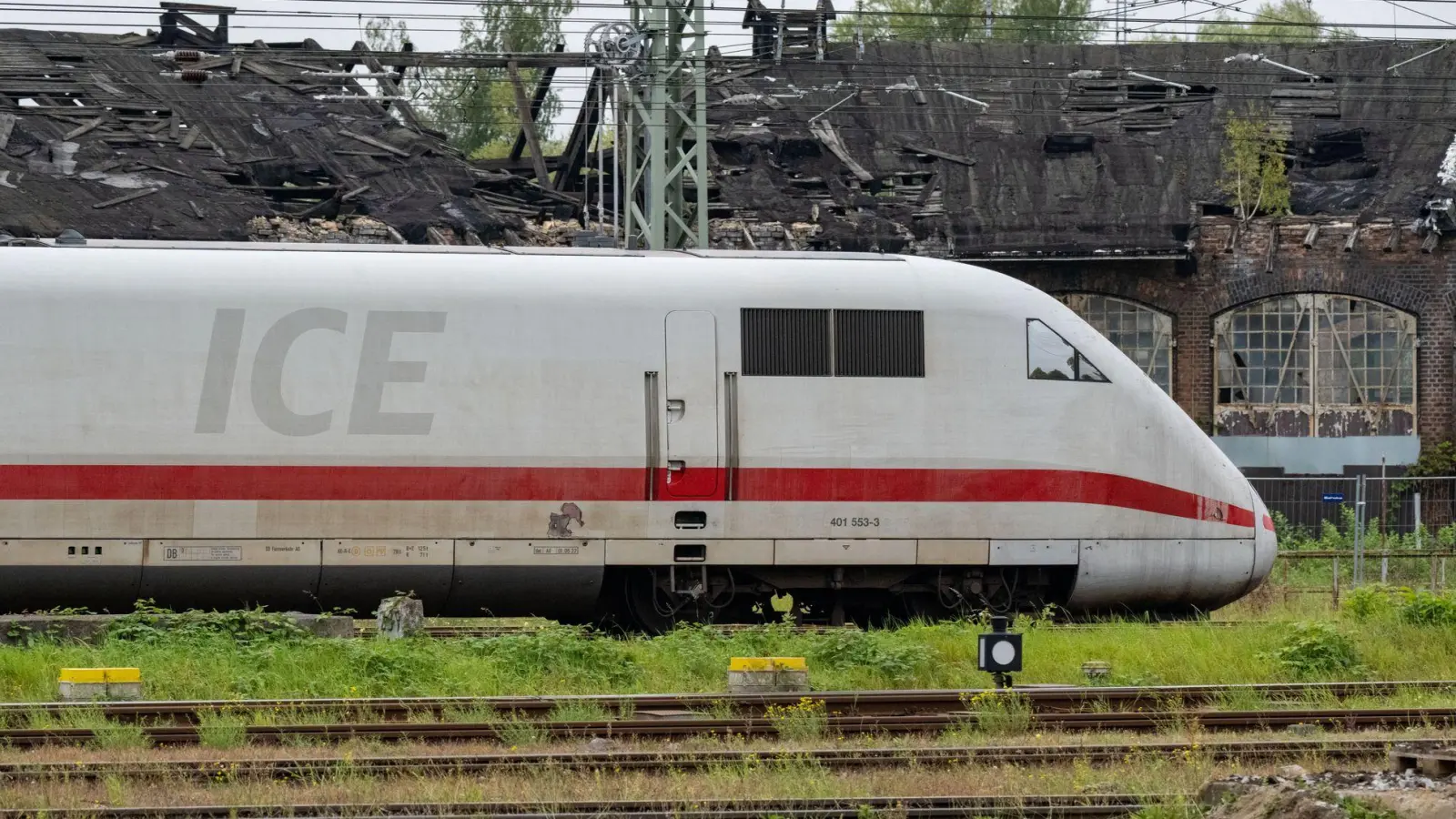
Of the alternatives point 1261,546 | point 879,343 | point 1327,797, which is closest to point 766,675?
point 879,343

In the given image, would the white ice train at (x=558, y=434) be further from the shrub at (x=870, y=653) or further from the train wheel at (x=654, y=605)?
the shrub at (x=870, y=653)

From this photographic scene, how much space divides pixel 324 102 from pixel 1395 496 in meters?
22.7

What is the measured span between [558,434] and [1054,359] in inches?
174

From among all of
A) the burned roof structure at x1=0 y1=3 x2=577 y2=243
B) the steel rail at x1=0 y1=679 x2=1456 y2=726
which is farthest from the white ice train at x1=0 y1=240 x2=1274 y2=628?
the burned roof structure at x1=0 y1=3 x2=577 y2=243

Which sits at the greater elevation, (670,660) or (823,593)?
(823,593)

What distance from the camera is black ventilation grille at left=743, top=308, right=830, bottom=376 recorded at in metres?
14.4

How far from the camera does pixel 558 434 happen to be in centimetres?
1407

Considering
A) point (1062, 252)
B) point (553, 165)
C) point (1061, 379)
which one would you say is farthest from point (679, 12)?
point (553, 165)

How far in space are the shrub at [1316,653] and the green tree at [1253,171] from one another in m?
20.3

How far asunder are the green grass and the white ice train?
89cm

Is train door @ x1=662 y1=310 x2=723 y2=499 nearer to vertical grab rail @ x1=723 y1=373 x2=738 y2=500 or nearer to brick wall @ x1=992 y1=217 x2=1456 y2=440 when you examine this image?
vertical grab rail @ x1=723 y1=373 x2=738 y2=500

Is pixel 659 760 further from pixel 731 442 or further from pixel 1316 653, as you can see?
pixel 1316 653

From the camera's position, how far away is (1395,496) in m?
30.9

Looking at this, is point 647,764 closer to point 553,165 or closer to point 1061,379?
point 1061,379
